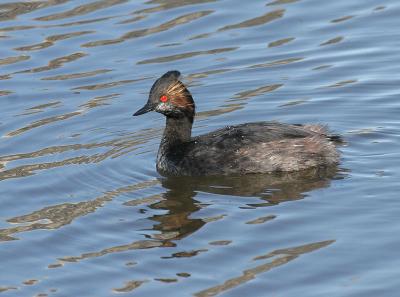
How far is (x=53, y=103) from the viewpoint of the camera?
41.6 ft

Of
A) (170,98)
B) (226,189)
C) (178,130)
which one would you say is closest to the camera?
(226,189)

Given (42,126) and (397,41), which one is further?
(397,41)

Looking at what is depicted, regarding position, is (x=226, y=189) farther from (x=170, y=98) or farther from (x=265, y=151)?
(x=170, y=98)

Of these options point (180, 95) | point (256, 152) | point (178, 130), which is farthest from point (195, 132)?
point (256, 152)

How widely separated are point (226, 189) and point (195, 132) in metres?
1.82

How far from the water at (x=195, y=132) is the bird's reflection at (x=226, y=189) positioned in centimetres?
2

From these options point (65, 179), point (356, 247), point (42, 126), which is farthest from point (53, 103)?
point (356, 247)

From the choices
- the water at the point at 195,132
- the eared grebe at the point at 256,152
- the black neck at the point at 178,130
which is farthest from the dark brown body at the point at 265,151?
the black neck at the point at 178,130

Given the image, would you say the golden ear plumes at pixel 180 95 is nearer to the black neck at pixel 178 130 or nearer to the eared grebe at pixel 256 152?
the black neck at pixel 178 130

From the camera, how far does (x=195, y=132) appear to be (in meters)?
11.8

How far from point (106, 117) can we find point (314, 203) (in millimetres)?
3464

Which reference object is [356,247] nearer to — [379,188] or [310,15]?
[379,188]

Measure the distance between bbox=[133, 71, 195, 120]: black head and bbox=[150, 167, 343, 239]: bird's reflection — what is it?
2.44 feet

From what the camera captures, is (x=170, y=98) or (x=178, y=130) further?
(x=178, y=130)
